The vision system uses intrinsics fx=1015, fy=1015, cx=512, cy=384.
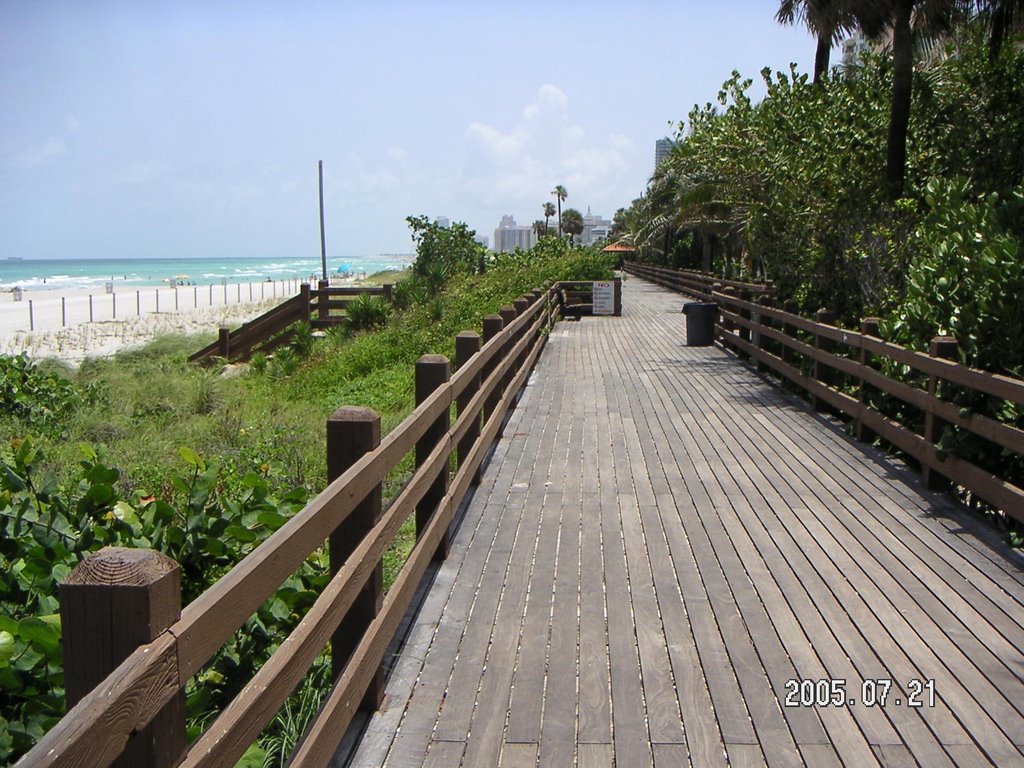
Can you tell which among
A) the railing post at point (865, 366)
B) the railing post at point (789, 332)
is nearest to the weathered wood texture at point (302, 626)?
the railing post at point (865, 366)

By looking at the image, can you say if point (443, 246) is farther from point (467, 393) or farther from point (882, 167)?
point (467, 393)

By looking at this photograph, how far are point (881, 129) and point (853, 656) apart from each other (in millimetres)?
12059

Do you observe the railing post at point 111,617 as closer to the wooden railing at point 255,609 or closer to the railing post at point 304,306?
the wooden railing at point 255,609

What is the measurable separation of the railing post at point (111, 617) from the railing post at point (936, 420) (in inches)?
258

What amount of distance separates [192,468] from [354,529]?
3642 millimetres

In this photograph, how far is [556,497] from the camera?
7387 millimetres

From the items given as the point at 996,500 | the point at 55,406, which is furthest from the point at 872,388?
the point at 55,406

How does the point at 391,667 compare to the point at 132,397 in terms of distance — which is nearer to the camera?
the point at 391,667

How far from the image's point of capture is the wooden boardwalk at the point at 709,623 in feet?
12.2

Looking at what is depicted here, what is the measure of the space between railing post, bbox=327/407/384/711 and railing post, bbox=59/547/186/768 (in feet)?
5.68

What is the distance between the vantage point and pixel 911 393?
791cm

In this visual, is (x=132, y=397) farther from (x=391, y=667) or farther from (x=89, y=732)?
(x=89, y=732)

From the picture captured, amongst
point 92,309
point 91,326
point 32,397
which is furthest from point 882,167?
point 92,309

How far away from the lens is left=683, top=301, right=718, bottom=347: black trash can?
768 inches
